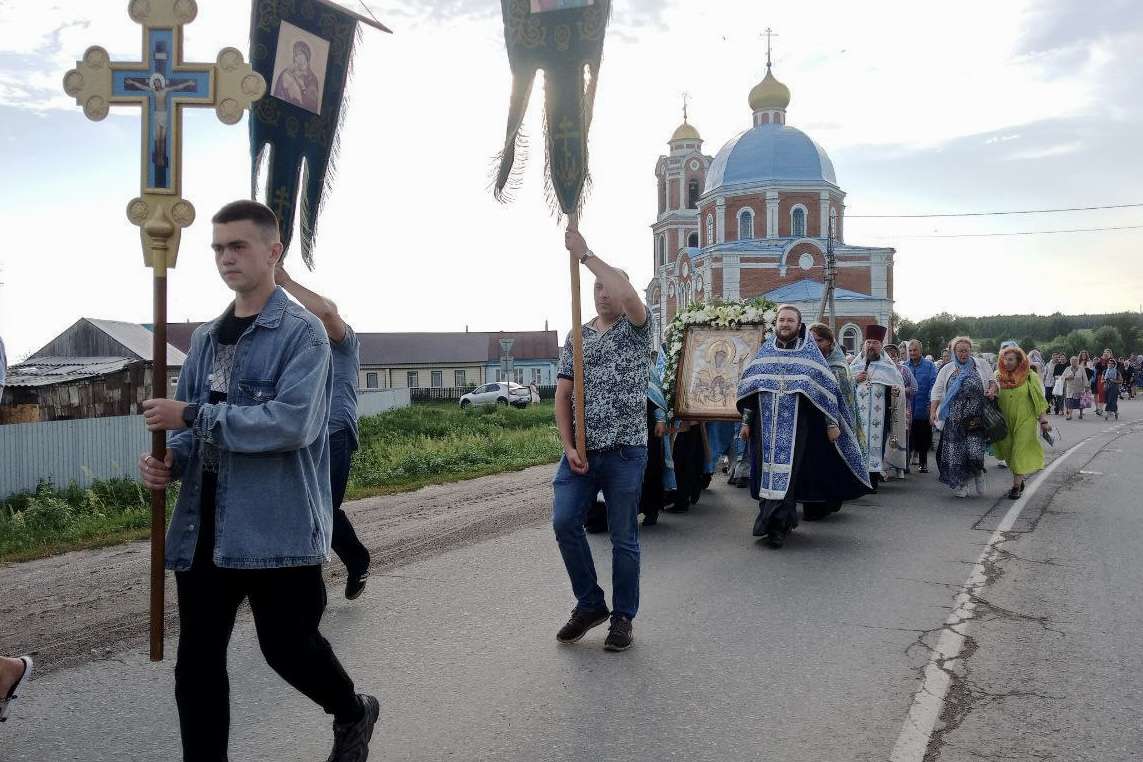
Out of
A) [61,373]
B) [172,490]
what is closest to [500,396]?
[61,373]

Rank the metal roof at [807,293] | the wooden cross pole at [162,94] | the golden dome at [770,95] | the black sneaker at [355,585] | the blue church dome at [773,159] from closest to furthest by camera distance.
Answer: the wooden cross pole at [162,94] < the black sneaker at [355,585] < the metal roof at [807,293] < the blue church dome at [773,159] < the golden dome at [770,95]

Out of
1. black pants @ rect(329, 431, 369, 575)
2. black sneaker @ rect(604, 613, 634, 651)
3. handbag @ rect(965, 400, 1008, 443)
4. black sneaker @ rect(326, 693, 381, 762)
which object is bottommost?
black sneaker @ rect(604, 613, 634, 651)

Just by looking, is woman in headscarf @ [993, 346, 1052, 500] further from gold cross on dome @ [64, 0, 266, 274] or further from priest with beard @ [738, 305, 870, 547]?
gold cross on dome @ [64, 0, 266, 274]

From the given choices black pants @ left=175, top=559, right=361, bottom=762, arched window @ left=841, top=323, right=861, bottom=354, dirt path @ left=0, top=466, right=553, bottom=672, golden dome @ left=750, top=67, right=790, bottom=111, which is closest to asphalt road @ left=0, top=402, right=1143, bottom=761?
dirt path @ left=0, top=466, right=553, bottom=672

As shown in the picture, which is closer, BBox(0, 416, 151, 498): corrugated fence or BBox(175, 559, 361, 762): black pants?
BBox(175, 559, 361, 762): black pants

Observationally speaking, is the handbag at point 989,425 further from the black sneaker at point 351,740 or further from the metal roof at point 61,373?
the metal roof at point 61,373

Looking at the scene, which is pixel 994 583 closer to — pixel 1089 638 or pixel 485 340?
pixel 1089 638

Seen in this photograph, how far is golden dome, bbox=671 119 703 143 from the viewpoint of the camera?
69.2 metres

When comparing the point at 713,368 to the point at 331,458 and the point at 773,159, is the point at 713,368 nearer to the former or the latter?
the point at 331,458

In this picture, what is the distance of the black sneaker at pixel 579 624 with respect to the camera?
501 centimetres

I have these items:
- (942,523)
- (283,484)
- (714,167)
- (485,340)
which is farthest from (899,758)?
(485,340)

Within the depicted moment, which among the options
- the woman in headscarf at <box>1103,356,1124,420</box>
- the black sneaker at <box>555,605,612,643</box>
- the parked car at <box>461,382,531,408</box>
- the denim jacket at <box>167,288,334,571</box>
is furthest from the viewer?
the parked car at <box>461,382,531,408</box>

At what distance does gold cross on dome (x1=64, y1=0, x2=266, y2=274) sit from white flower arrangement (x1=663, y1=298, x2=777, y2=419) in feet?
22.5

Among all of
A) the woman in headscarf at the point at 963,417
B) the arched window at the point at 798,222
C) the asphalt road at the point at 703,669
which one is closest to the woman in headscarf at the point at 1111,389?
the woman in headscarf at the point at 963,417
